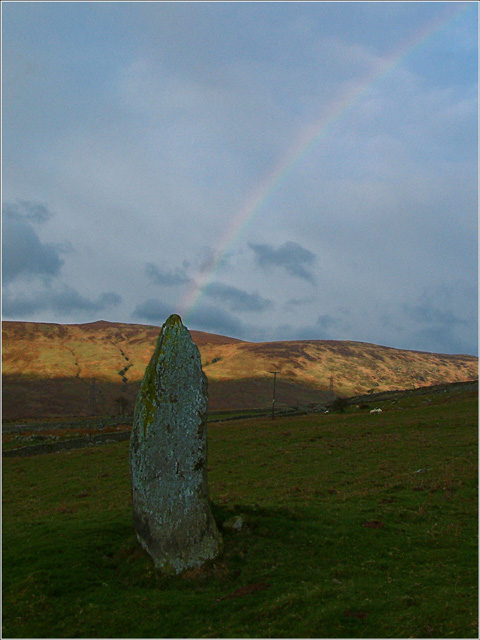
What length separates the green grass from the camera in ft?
35.2

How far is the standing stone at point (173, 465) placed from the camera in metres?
14.5

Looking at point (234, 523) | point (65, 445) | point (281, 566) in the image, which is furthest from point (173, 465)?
point (65, 445)

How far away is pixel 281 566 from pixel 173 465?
477cm

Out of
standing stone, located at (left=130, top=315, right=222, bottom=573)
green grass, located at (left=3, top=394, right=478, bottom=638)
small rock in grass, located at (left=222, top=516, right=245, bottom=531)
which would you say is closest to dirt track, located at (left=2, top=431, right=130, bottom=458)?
green grass, located at (left=3, top=394, right=478, bottom=638)

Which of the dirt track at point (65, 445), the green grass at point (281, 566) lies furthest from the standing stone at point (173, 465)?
the dirt track at point (65, 445)

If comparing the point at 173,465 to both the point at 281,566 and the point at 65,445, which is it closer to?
the point at 281,566

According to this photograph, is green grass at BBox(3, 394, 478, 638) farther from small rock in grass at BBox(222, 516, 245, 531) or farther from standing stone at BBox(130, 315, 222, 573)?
standing stone at BBox(130, 315, 222, 573)

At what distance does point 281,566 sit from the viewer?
13.9 metres

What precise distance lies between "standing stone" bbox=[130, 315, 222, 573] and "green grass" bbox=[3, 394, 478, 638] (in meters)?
0.74

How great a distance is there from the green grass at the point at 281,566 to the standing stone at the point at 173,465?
2.42 feet

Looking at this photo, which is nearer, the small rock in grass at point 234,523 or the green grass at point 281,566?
the green grass at point 281,566

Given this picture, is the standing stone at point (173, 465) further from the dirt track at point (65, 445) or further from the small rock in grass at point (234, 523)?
the dirt track at point (65, 445)

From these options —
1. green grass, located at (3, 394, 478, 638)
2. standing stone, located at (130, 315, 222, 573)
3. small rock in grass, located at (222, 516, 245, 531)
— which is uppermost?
standing stone, located at (130, 315, 222, 573)

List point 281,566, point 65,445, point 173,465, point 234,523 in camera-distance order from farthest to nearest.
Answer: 1. point 65,445
2. point 234,523
3. point 173,465
4. point 281,566
